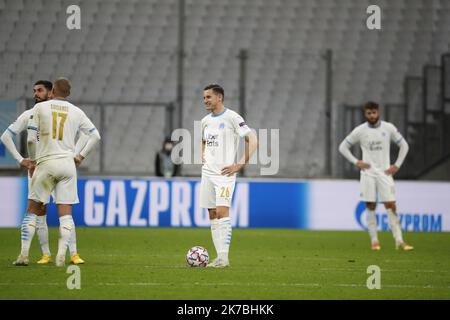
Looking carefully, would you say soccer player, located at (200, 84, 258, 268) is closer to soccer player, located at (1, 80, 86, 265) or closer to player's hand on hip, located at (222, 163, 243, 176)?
player's hand on hip, located at (222, 163, 243, 176)

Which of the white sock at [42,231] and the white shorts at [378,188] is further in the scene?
the white shorts at [378,188]

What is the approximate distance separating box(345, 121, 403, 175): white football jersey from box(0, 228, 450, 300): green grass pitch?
4.38 ft

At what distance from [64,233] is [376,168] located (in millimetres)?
6162

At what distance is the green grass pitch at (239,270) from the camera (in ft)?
29.5

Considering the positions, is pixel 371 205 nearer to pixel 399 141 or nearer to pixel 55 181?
pixel 399 141

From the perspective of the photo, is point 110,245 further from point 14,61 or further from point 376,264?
point 14,61

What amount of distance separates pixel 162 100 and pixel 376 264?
33.5ft

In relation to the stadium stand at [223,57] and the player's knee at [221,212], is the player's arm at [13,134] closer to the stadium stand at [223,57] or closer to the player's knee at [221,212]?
the player's knee at [221,212]

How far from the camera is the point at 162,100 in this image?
21.8 metres

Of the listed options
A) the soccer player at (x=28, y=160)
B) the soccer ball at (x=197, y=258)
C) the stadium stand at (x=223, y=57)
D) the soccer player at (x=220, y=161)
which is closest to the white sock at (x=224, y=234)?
the soccer player at (x=220, y=161)

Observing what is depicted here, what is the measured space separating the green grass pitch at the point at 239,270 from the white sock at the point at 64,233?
0.71 ft

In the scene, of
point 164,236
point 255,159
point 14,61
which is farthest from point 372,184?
point 14,61

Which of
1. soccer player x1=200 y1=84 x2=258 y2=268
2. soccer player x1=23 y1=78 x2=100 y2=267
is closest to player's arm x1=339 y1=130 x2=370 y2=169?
soccer player x1=200 y1=84 x2=258 y2=268

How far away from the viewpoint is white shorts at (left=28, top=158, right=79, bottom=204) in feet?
35.7
